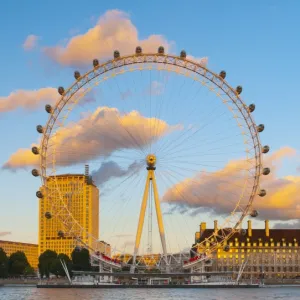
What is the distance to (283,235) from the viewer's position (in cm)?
16838

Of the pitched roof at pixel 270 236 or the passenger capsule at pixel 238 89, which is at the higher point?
the passenger capsule at pixel 238 89

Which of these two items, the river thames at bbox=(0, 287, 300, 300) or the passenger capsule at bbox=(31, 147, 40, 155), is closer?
the river thames at bbox=(0, 287, 300, 300)

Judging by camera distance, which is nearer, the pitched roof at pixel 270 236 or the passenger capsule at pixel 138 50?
the passenger capsule at pixel 138 50

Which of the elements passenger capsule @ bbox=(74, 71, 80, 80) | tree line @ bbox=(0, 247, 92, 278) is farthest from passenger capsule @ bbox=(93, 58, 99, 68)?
tree line @ bbox=(0, 247, 92, 278)

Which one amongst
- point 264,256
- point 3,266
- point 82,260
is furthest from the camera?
point 264,256

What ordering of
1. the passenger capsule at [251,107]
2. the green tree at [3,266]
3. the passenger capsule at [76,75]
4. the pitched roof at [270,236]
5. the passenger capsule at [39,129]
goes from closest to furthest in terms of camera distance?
the passenger capsule at [76,75] < the passenger capsule at [39,129] < the passenger capsule at [251,107] < the green tree at [3,266] < the pitched roof at [270,236]

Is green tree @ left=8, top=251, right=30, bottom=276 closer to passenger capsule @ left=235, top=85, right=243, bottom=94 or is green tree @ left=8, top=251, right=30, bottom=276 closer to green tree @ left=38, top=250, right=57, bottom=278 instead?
green tree @ left=38, top=250, right=57, bottom=278

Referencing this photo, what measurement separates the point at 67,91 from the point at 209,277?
39028 millimetres

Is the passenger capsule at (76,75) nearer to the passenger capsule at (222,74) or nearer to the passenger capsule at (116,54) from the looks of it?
the passenger capsule at (116,54)

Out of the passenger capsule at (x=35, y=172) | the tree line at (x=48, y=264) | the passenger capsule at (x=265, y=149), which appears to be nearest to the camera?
the passenger capsule at (x=35, y=172)

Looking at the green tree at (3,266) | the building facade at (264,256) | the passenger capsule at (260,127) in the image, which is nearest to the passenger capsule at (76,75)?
the passenger capsule at (260,127)

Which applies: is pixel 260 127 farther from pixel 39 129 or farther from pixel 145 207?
pixel 39 129

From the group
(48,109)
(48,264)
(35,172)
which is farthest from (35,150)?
(48,264)

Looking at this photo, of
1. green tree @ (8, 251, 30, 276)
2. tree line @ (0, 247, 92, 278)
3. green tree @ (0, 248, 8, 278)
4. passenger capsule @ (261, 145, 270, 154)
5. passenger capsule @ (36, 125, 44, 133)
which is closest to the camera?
passenger capsule @ (36, 125, 44, 133)
